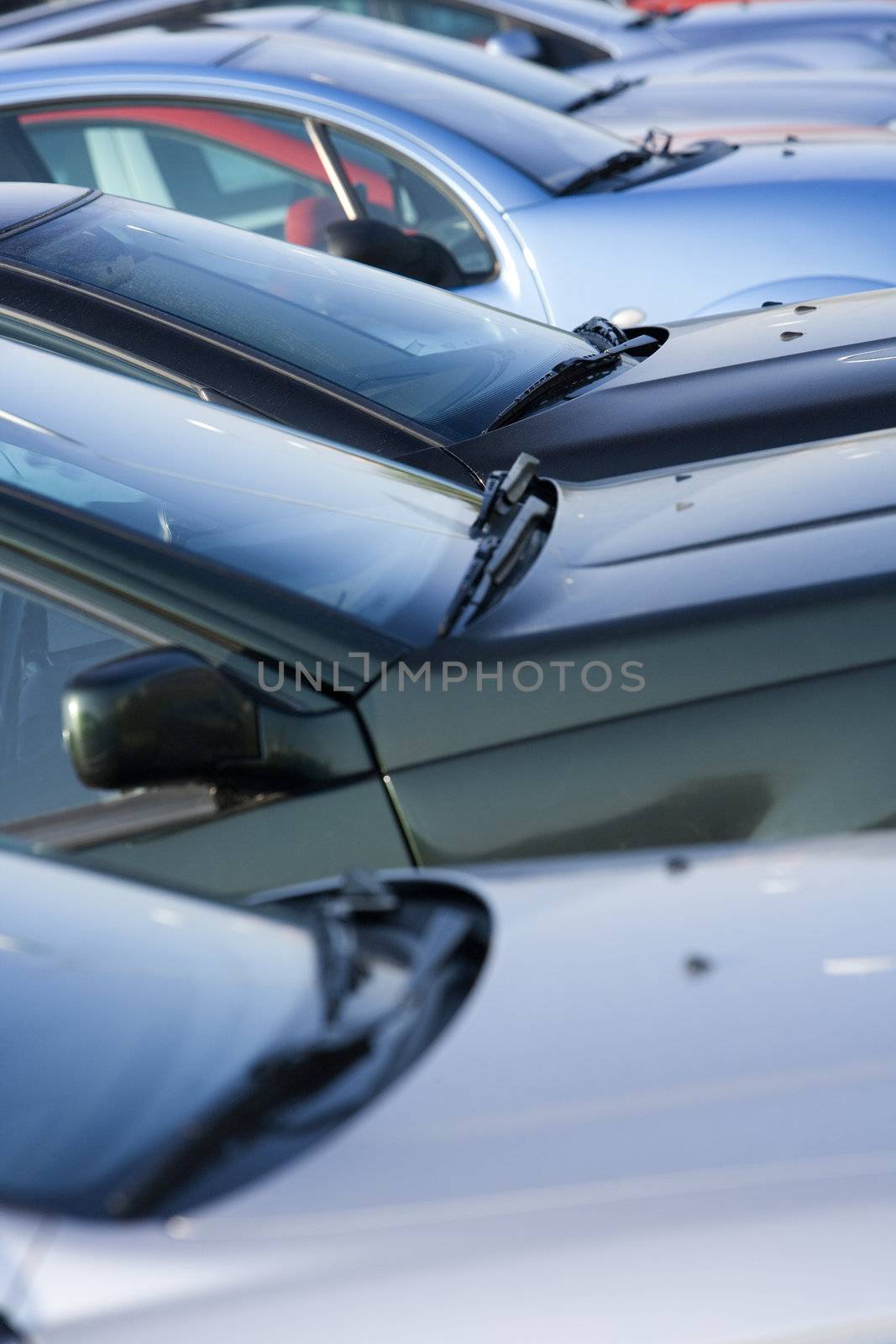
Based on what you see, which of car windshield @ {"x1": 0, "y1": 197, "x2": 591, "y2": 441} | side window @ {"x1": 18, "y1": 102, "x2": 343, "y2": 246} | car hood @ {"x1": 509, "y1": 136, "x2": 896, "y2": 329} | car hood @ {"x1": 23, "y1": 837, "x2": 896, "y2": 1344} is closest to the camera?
car hood @ {"x1": 23, "y1": 837, "x2": 896, "y2": 1344}

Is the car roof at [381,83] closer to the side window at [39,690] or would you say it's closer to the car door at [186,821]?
the side window at [39,690]

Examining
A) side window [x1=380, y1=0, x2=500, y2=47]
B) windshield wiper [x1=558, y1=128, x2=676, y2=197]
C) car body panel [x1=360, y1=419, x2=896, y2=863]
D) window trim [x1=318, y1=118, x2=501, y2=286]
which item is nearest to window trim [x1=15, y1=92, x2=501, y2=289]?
window trim [x1=318, y1=118, x2=501, y2=286]

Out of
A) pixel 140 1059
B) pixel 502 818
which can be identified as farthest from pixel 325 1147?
pixel 502 818

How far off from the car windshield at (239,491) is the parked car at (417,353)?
0.38 meters

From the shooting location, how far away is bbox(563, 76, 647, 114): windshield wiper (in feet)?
19.5

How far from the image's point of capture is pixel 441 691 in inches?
75.0

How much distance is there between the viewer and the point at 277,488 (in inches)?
90.6

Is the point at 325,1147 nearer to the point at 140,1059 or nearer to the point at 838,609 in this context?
the point at 140,1059

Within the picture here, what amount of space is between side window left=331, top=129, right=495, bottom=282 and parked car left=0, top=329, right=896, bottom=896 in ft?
8.06

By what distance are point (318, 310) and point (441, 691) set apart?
5.15ft

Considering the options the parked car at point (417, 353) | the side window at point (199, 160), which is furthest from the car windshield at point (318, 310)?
the side window at point (199, 160)

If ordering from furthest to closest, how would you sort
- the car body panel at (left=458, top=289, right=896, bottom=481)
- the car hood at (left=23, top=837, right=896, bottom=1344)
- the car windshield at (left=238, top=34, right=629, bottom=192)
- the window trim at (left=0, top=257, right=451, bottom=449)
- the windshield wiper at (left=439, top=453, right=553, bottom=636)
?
1. the car windshield at (left=238, top=34, right=629, bottom=192)
2. the window trim at (left=0, top=257, right=451, bottom=449)
3. the car body panel at (left=458, top=289, right=896, bottom=481)
4. the windshield wiper at (left=439, top=453, right=553, bottom=636)
5. the car hood at (left=23, top=837, right=896, bottom=1344)

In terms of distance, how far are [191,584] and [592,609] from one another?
0.53m

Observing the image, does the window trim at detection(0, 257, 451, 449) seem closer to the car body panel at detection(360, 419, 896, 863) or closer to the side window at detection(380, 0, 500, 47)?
the car body panel at detection(360, 419, 896, 863)
